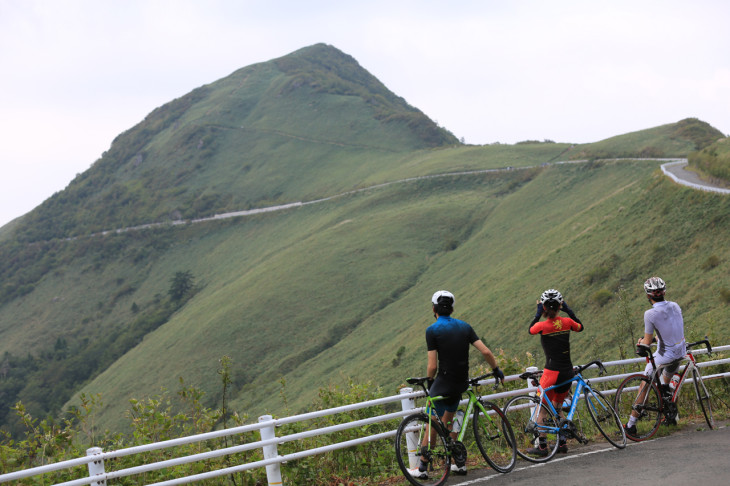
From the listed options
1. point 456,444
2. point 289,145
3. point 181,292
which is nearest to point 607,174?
point 181,292

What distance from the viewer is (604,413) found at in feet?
Answer: 31.8

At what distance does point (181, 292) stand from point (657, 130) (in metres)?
91.3

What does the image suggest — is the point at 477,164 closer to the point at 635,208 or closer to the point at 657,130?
the point at 657,130

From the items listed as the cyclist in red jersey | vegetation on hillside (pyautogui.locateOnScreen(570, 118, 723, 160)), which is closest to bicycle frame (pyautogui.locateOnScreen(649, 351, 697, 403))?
the cyclist in red jersey

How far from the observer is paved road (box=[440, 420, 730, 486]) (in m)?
7.80

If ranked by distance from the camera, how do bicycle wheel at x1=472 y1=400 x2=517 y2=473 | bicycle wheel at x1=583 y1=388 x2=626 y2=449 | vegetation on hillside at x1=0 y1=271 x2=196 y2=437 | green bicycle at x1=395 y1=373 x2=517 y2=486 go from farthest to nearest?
vegetation on hillside at x1=0 y1=271 x2=196 y2=437 < bicycle wheel at x1=583 y1=388 x2=626 y2=449 < bicycle wheel at x1=472 y1=400 x2=517 y2=473 < green bicycle at x1=395 y1=373 x2=517 y2=486

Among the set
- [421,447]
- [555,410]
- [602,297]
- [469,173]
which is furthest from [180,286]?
[421,447]

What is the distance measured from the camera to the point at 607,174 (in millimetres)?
88688

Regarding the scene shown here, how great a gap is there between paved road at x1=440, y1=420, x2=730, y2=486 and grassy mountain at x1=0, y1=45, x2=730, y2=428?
531cm

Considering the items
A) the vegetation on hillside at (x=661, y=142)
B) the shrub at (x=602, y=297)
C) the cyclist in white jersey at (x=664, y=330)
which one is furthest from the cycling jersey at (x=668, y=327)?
the vegetation on hillside at (x=661, y=142)

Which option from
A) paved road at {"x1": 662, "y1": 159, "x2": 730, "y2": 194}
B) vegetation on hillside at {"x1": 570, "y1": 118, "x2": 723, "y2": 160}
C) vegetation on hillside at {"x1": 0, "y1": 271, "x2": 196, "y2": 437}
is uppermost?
vegetation on hillside at {"x1": 570, "y1": 118, "x2": 723, "y2": 160}

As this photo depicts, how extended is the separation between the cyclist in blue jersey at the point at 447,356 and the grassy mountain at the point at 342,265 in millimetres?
8213

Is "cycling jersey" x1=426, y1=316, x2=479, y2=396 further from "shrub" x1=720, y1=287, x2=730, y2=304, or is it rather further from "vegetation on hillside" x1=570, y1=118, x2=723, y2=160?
Answer: "vegetation on hillside" x1=570, y1=118, x2=723, y2=160

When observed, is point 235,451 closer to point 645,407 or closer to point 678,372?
point 645,407
